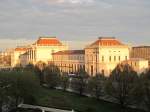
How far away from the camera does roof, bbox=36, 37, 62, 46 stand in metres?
129

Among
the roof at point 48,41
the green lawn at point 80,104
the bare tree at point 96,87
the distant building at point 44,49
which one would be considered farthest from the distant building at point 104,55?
the green lawn at point 80,104

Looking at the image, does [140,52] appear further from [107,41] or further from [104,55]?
[104,55]

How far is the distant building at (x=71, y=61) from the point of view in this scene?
11294 centimetres

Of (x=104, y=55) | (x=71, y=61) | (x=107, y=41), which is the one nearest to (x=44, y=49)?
(x=71, y=61)

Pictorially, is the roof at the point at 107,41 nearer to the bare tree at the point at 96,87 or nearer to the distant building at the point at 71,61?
the distant building at the point at 71,61

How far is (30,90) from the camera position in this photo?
4616cm

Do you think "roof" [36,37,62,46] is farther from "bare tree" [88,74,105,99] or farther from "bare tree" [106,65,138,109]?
"bare tree" [106,65,138,109]

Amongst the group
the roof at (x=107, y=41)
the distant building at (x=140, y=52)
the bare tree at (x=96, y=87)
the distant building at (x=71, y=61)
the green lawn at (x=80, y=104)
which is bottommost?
the green lawn at (x=80, y=104)

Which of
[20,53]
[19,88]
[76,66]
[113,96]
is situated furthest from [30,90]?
[20,53]

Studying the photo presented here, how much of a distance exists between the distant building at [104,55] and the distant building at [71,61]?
12.8ft

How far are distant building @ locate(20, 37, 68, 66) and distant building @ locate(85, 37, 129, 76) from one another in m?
21.4

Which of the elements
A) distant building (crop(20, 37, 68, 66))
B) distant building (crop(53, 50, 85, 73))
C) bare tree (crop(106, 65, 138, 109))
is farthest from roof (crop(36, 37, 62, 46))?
bare tree (crop(106, 65, 138, 109))

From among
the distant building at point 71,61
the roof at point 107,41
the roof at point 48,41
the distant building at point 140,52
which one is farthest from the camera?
the distant building at point 140,52

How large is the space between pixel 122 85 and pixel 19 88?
11442 mm
